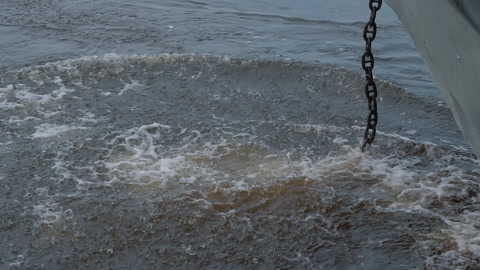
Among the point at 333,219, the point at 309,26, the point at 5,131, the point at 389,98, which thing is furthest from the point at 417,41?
the point at 309,26

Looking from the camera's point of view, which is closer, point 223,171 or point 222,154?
point 223,171

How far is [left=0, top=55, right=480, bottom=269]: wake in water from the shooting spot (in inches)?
191

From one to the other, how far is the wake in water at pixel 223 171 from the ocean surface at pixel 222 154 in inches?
0.6

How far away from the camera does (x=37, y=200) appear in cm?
534

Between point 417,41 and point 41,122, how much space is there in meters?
4.12

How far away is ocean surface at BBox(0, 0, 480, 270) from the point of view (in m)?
4.87

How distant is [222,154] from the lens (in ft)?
20.0

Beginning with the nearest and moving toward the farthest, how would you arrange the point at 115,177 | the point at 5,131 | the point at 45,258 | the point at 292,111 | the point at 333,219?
1. the point at 45,258
2. the point at 333,219
3. the point at 115,177
4. the point at 5,131
5. the point at 292,111

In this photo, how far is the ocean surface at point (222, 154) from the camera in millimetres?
4871

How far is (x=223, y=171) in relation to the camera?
5.82m

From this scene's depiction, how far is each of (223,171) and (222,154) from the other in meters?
0.29

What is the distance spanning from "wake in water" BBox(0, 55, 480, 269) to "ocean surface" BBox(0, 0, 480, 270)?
0.05ft

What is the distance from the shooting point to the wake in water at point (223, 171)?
484cm

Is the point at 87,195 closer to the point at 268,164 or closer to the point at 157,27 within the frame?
the point at 268,164
